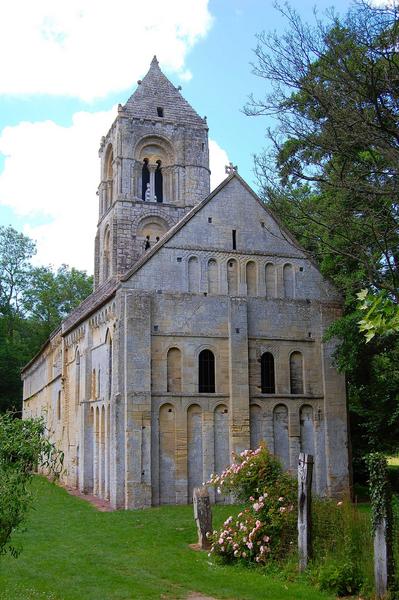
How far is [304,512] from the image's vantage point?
543 inches

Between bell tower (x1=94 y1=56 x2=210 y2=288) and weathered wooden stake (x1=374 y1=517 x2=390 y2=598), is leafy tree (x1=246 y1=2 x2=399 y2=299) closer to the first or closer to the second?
weathered wooden stake (x1=374 y1=517 x2=390 y2=598)

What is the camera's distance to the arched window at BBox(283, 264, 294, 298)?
26.8 metres

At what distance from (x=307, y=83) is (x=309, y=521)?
10.2 meters

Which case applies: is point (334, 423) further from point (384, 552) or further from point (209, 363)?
point (384, 552)

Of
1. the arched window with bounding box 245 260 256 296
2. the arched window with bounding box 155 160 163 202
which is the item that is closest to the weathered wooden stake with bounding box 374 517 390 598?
the arched window with bounding box 245 260 256 296

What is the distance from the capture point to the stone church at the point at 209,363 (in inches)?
932

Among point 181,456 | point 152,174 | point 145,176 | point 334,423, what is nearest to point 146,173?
point 145,176

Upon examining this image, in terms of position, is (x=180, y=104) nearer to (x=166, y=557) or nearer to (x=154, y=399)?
(x=154, y=399)

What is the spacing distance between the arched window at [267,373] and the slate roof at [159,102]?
18.7 meters

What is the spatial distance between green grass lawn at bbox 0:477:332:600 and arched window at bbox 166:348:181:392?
4.80m

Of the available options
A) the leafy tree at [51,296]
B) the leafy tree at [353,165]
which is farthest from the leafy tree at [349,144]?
the leafy tree at [51,296]

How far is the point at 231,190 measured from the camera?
26.8 metres

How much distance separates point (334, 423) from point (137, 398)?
7716mm

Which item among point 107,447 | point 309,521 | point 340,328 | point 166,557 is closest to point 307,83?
point 340,328
